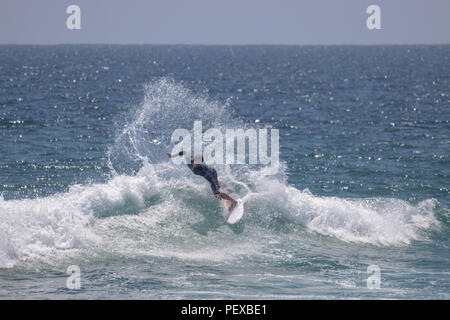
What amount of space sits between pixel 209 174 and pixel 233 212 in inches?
53.1

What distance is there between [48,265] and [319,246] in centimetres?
724

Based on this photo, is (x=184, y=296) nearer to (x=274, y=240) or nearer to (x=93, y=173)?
(x=274, y=240)

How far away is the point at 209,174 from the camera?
63.0 feet

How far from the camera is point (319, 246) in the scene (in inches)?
717

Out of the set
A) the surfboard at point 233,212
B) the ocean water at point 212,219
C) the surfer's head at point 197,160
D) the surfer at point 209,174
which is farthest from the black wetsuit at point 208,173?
the ocean water at point 212,219

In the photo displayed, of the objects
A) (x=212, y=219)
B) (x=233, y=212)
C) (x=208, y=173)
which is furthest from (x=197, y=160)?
(x=233, y=212)

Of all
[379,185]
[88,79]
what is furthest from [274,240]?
[88,79]

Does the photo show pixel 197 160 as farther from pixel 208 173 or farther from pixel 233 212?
pixel 233 212

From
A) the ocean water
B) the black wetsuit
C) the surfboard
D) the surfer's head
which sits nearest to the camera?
the ocean water

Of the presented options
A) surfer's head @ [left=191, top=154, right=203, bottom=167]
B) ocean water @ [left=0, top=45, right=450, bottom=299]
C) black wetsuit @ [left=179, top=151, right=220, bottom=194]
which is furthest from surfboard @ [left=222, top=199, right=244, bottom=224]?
surfer's head @ [left=191, top=154, right=203, bottom=167]

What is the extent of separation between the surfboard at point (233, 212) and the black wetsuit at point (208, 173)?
0.58m

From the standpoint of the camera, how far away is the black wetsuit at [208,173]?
18891 mm

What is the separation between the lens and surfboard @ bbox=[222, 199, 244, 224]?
63.2 feet

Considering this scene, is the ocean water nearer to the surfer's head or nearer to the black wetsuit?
the black wetsuit
